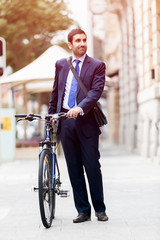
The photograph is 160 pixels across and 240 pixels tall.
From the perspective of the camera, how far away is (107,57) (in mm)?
34750

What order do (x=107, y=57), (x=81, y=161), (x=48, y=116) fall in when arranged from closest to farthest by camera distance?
(x=48, y=116) < (x=81, y=161) < (x=107, y=57)

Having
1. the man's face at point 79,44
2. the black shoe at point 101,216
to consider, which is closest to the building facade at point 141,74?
the black shoe at point 101,216

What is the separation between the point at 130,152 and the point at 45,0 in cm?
760

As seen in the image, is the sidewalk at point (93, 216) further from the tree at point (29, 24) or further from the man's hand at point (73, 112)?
the tree at point (29, 24)

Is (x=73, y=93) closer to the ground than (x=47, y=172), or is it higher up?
higher up

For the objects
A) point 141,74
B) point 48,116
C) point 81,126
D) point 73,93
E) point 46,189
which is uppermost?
point 141,74

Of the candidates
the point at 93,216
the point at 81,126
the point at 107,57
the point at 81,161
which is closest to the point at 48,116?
the point at 81,126

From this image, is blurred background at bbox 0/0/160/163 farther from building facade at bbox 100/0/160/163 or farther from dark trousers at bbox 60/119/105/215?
dark trousers at bbox 60/119/105/215

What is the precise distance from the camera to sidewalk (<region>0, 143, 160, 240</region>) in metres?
5.54

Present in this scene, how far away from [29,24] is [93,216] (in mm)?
18278

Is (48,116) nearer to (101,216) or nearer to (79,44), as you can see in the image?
(79,44)

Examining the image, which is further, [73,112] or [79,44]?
[79,44]

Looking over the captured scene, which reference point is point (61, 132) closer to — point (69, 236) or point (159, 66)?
point (69, 236)

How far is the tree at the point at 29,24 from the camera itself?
22.5 m
